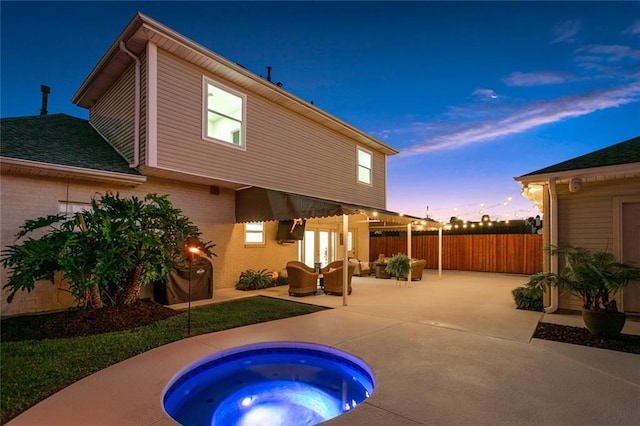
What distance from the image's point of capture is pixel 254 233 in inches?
439

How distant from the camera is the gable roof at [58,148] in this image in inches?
249

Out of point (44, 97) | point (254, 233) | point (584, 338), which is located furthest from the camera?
point (44, 97)

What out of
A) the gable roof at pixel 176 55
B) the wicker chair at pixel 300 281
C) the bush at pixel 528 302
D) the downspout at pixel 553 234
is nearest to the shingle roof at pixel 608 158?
the downspout at pixel 553 234

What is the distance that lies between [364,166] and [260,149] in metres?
5.93

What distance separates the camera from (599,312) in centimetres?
518

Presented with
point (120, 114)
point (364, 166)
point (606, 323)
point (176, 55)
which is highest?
point (176, 55)

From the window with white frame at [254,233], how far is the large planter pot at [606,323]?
8910 mm

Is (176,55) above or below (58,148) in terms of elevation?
above

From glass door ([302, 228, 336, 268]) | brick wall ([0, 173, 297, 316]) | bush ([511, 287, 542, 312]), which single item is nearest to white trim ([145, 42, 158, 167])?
brick wall ([0, 173, 297, 316])

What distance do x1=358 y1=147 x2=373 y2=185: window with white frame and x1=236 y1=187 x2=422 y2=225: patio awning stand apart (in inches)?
156

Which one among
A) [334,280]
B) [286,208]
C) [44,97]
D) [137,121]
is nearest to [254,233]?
[286,208]

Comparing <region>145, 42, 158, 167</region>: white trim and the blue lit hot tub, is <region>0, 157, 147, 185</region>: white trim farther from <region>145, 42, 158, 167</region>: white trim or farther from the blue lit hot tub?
the blue lit hot tub

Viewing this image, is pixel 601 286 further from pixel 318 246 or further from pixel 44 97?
pixel 44 97

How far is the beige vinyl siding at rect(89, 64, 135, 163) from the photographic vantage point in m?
8.13
